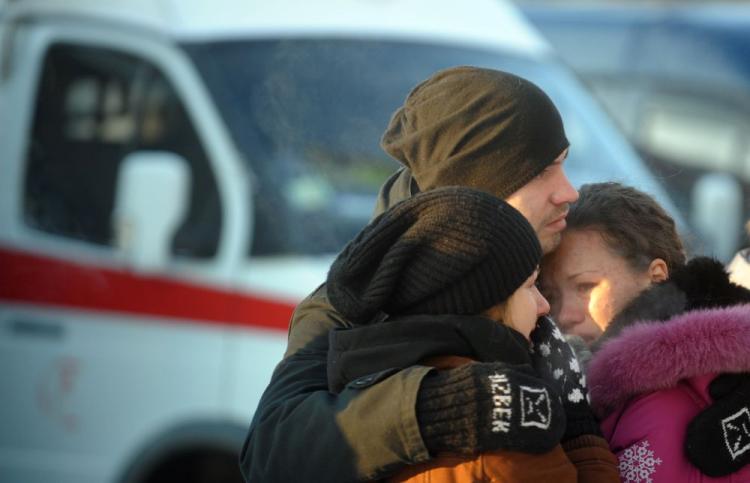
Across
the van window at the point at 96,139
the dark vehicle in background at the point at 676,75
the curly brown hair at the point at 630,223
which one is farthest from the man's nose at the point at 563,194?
the dark vehicle in background at the point at 676,75

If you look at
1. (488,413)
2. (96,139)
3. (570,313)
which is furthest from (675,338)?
(96,139)

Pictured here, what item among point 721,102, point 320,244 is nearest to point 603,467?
point 320,244

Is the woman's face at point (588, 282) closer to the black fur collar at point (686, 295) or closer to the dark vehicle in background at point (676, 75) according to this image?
the black fur collar at point (686, 295)

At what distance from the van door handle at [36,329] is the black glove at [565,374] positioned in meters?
3.94

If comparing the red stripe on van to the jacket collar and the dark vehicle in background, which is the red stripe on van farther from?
the dark vehicle in background

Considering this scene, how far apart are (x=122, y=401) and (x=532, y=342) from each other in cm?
389

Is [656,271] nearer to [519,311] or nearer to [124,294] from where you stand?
[519,311]

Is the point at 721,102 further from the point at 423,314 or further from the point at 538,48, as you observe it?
the point at 423,314

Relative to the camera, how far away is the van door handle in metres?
5.87

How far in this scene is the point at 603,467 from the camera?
2066 mm

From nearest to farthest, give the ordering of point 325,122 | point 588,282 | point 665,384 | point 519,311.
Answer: point 519,311 < point 665,384 < point 588,282 < point 325,122

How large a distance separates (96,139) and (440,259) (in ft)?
13.6

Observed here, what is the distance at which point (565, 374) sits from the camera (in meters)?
2.15

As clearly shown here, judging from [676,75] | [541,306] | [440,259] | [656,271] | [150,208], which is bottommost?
[676,75]
